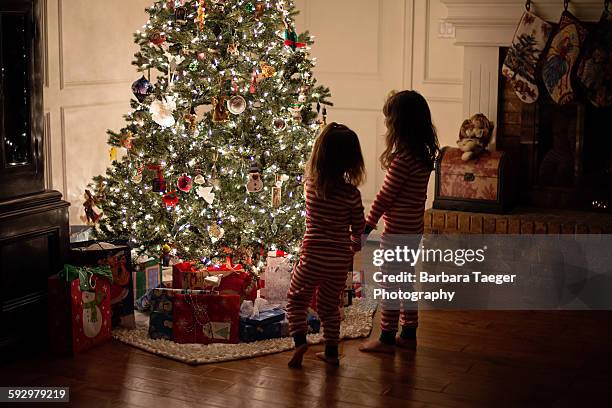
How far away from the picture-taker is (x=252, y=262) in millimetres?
4551

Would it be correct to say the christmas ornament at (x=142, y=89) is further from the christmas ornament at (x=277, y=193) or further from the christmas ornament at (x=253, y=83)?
the christmas ornament at (x=277, y=193)

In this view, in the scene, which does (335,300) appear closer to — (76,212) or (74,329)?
(74,329)

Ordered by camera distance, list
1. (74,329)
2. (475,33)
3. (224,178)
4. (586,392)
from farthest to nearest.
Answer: (475,33), (224,178), (74,329), (586,392)

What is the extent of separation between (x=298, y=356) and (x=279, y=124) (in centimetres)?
122

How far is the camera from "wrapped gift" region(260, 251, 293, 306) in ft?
14.4

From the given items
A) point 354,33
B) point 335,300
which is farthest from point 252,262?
point 354,33

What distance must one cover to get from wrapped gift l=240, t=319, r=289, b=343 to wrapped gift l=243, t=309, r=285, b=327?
0.01 metres

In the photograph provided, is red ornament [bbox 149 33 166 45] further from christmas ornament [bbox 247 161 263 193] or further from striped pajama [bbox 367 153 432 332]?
striped pajama [bbox 367 153 432 332]

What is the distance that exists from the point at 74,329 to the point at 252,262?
103cm

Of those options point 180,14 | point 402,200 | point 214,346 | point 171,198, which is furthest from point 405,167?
point 180,14

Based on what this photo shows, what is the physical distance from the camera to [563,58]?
4961mm

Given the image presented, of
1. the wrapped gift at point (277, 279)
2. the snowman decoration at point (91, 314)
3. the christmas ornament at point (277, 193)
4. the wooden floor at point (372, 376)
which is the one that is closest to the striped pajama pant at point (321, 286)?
the wooden floor at point (372, 376)

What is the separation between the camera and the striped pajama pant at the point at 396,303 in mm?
3813

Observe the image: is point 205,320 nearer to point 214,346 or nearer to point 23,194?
point 214,346
